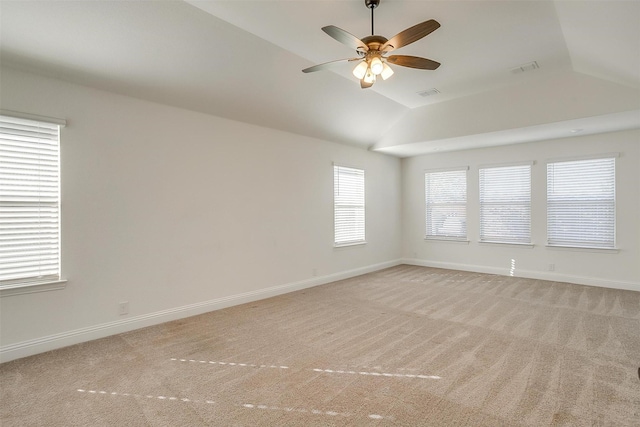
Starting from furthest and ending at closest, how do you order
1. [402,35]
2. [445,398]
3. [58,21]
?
[58,21] < [402,35] < [445,398]

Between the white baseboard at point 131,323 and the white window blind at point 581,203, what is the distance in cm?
454

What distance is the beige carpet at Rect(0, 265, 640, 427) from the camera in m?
2.19

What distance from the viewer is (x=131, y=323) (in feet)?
12.2

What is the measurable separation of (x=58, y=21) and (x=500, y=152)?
693cm

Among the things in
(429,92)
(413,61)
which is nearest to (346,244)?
(429,92)

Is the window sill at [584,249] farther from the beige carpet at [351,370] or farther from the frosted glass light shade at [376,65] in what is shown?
the frosted glass light shade at [376,65]

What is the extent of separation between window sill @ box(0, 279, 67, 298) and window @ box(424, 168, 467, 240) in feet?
22.0

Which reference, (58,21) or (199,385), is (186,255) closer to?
(199,385)

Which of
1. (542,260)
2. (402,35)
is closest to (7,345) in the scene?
(402,35)

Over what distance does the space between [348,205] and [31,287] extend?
486 cm

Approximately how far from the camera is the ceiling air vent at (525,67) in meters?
4.21

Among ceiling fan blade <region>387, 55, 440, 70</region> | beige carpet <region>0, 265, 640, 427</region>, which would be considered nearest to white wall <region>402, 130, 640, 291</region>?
beige carpet <region>0, 265, 640, 427</region>

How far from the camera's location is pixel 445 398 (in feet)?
7.74

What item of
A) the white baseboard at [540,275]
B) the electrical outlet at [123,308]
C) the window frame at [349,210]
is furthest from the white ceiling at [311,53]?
the white baseboard at [540,275]
